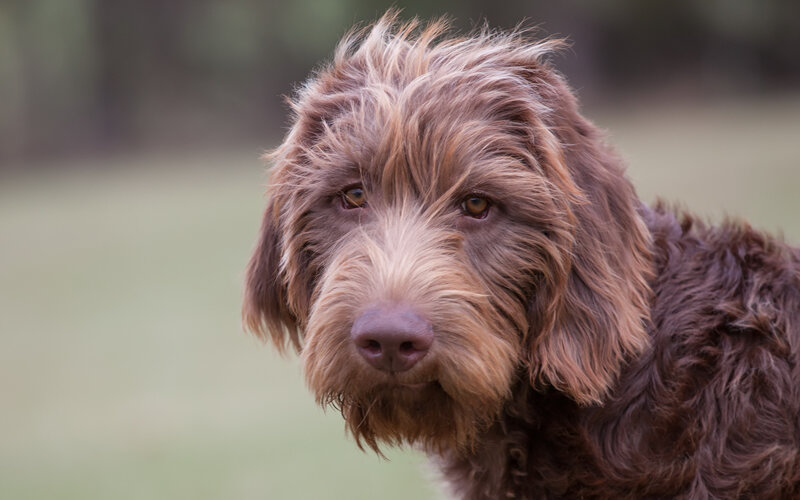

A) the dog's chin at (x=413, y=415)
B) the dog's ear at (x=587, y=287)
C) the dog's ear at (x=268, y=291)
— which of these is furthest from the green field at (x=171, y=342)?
the dog's ear at (x=587, y=287)

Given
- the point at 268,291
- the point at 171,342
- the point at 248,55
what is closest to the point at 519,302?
the point at 268,291

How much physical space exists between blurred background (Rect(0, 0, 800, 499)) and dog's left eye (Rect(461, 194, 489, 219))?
99 centimetres

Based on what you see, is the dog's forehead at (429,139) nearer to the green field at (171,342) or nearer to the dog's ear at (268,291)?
the dog's ear at (268,291)

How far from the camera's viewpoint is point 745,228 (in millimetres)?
3516

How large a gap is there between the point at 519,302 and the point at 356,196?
667 millimetres

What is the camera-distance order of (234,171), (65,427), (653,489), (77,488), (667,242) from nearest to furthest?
(653,489), (667,242), (77,488), (65,427), (234,171)

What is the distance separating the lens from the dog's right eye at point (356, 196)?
10.8 ft

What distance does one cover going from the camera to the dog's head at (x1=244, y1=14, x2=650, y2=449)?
2980mm

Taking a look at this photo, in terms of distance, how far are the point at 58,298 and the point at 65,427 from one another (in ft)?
21.6

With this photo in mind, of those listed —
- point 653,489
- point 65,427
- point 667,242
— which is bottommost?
point 65,427

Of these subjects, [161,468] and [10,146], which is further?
[10,146]

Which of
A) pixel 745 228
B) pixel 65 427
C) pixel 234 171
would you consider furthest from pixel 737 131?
Answer: pixel 745 228

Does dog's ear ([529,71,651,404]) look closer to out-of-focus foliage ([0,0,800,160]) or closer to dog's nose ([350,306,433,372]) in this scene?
dog's nose ([350,306,433,372])

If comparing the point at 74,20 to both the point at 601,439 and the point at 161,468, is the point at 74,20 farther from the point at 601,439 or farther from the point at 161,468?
the point at 601,439
